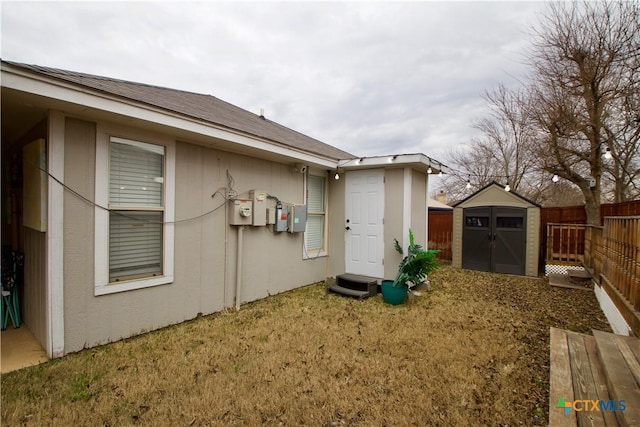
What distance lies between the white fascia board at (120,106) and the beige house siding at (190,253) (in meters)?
0.40

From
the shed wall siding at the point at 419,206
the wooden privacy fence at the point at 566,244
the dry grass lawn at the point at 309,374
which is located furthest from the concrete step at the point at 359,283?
the wooden privacy fence at the point at 566,244

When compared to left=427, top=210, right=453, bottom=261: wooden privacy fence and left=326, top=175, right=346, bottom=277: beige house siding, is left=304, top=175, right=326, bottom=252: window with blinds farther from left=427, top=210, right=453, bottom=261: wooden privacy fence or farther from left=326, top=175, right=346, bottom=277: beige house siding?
left=427, top=210, right=453, bottom=261: wooden privacy fence

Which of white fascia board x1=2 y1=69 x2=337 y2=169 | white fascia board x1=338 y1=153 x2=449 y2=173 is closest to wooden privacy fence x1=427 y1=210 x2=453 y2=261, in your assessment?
white fascia board x1=338 y1=153 x2=449 y2=173

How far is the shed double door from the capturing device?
23.9 ft

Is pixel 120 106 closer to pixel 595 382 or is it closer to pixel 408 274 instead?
pixel 408 274

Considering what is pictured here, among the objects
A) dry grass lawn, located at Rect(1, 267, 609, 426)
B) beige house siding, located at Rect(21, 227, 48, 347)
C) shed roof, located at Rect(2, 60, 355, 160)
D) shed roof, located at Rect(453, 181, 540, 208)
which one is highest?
shed roof, located at Rect(2, 60, 355, 160)

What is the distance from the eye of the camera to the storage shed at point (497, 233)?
7172 mm

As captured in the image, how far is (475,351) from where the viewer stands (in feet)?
10.0

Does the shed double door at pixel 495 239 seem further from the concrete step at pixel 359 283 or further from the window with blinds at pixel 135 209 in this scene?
the window with blinds at pixel 135 209

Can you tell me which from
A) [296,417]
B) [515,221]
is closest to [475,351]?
[296,417]

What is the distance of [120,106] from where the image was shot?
2834 millimetres

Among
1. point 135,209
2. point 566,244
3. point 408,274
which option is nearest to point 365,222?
point 408,274

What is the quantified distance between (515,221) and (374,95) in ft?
18.8

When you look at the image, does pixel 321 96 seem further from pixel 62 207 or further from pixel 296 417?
pixel 296 417
